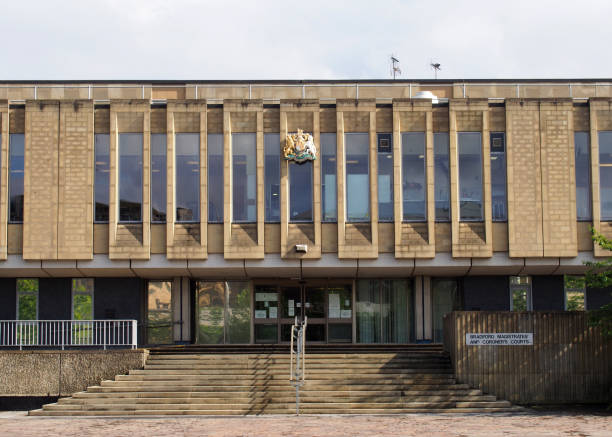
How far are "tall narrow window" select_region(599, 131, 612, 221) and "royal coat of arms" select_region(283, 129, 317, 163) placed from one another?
9163mm

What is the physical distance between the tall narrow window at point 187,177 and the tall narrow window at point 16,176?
4.92 m

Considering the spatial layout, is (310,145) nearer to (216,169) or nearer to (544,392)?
(216,169)

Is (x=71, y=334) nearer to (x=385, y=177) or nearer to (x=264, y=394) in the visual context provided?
(x=264, y=394)

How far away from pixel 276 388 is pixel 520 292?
996 centimetres

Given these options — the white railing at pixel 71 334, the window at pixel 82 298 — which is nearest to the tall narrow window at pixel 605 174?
the white railing at pixel 71 334

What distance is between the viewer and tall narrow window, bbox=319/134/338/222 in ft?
92.4

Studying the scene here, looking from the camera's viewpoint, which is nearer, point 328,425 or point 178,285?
point 328,425

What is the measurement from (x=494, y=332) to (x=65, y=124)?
582 inches

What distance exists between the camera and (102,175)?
92.7ft

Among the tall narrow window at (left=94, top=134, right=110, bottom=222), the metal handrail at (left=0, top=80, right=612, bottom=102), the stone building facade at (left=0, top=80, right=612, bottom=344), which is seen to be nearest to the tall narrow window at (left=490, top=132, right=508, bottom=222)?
the stone building facade at (left=0, top=80, right=612, bottom=344)

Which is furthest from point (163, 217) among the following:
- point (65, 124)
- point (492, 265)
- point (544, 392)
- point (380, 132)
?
point (544, 392)

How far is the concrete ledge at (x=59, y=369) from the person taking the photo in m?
24.9

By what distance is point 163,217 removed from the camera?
1107 inches

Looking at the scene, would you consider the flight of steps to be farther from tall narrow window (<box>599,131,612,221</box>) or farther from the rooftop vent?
the rooftop vent
